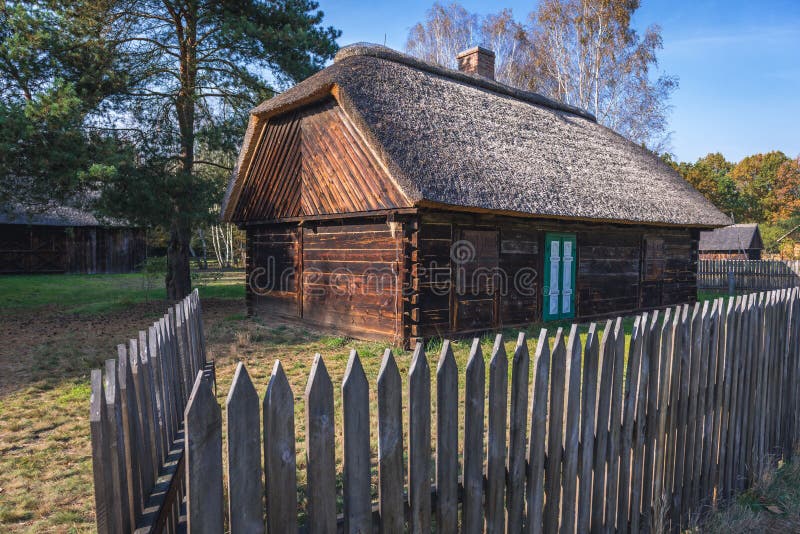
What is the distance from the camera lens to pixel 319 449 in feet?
4.94

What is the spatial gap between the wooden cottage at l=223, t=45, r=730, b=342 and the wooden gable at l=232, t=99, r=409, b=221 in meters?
0.04

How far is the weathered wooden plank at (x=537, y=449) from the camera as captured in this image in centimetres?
212

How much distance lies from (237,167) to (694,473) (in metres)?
A: 11.1

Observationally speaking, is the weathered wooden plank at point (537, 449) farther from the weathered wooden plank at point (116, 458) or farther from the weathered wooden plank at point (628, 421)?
the weathered wooden plank at point (116, 458)

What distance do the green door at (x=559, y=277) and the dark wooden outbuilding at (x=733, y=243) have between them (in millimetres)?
27650

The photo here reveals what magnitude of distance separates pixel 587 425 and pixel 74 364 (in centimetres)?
736

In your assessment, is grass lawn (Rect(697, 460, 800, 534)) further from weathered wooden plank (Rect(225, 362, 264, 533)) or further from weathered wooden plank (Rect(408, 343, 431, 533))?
weathered wooden plank (Rect(225, 362, 264, 533))

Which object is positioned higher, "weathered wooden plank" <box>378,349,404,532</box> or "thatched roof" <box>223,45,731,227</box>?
"thatched roof" <box>223,45,731,227</box>

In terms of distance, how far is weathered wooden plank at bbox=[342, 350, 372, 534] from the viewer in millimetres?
1557

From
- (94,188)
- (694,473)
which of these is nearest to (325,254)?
(94,188)

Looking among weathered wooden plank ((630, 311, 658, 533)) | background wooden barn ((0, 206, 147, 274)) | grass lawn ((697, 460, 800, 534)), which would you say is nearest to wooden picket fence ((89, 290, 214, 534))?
weathered wooden plank ((630, 311, 658, 533))

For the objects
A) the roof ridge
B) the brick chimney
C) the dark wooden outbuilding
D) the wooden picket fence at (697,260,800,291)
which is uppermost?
the brick chimney

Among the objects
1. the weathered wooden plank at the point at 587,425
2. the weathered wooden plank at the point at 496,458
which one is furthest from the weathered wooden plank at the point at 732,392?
the weathered wooden plank at the point at 496,458

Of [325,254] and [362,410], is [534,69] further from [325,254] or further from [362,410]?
[362,410]
